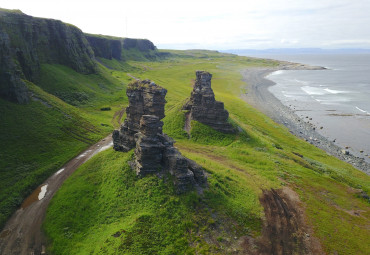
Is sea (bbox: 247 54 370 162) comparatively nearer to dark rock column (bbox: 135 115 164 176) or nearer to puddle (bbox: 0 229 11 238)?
dark rock column (bbox: 135 115 164 176)

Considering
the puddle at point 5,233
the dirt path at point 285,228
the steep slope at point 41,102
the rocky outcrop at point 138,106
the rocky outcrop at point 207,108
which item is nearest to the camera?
the dirt path at point 285,228

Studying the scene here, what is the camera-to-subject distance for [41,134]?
179 ft

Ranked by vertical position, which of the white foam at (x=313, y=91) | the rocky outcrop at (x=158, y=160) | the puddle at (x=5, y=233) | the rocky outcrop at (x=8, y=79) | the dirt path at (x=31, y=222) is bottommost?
the puddle at (x=5, y=233)

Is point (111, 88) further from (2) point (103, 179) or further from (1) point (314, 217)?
(1) point (314, 217)

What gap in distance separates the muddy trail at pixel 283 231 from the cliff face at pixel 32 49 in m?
62.7

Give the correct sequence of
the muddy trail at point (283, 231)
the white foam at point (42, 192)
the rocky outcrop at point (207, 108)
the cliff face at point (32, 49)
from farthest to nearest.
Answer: the rocky outcrop at point (207, 108)
the cliff face at point (32, 49)
the white foam at point (42, 192)
the muddy trail at point (283, 231)

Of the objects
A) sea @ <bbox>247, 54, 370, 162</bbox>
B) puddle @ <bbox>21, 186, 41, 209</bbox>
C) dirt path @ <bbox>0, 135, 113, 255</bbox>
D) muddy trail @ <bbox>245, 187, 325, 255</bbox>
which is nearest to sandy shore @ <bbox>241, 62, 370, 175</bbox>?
sea @ <bbox>247, 54, 370, 162</bbox>

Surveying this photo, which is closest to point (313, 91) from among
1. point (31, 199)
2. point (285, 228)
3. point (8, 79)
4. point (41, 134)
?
point (285, 228)

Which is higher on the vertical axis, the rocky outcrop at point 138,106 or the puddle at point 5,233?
the rocky outcrop at point 138,106

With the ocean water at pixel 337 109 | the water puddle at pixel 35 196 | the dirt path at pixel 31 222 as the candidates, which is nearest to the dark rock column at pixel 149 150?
the dirt path at pixel 31 222

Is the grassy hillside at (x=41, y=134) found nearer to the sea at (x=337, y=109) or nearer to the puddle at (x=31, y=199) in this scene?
the puddle at (x=31, y=199)

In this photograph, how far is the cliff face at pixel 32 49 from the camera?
188ft

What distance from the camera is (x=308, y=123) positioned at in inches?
3770

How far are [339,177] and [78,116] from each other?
235 feet
